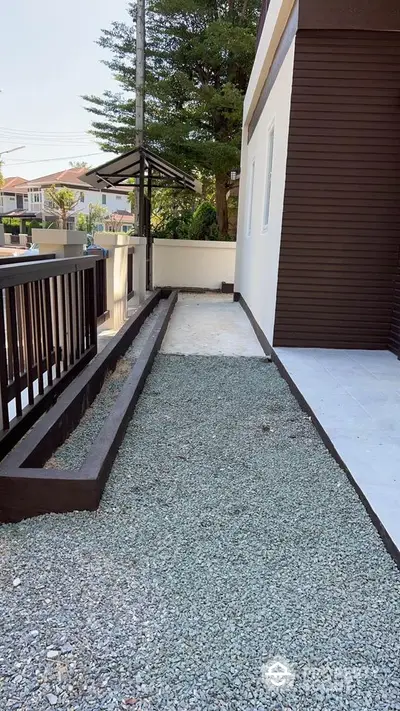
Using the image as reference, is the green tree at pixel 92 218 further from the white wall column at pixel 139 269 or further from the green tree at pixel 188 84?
the white wall column at pixel 139 269

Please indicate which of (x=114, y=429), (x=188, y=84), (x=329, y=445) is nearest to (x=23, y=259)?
(x=114, y=429)

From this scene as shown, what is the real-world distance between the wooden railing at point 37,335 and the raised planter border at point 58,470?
13cm

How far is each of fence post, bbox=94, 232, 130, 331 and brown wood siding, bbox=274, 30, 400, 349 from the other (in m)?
2.06

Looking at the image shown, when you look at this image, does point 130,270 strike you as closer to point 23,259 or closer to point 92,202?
point 23,259

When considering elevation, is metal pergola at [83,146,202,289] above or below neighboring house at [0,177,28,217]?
below

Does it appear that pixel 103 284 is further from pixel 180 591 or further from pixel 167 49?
pixel 167 49

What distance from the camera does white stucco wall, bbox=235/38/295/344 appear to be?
186 inches

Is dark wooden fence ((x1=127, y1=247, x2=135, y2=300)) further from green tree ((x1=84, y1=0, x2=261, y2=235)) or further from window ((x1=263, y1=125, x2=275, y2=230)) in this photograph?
green tree ((x1=84, y1=0, x2=261, y2=235))

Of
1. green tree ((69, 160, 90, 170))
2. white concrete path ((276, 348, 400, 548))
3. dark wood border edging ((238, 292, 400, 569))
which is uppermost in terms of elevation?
green tree ((69, 160, 90, 170))

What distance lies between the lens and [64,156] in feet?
166

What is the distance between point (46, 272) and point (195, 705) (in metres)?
2.29

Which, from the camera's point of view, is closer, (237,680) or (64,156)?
(237,680)

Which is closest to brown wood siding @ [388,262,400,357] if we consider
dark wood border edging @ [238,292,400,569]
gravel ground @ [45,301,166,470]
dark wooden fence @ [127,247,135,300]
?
dark wood border edging @ [238,292,400,569]

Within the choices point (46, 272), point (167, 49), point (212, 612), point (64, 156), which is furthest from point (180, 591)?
point (64, 156)
